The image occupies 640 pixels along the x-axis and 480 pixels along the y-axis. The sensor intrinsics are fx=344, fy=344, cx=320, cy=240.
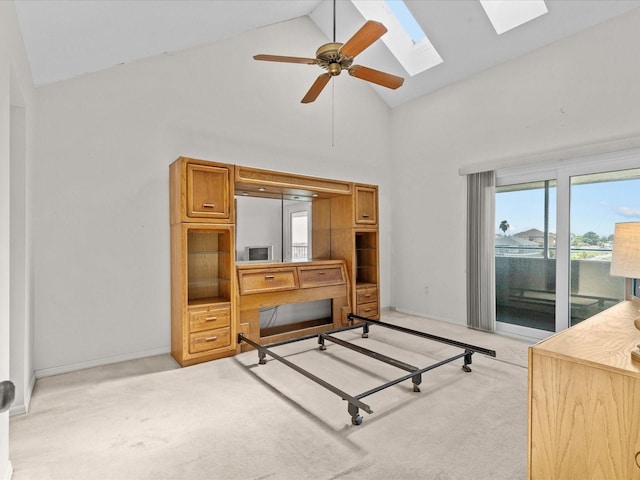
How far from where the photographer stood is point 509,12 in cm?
386

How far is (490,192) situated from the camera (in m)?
4.43

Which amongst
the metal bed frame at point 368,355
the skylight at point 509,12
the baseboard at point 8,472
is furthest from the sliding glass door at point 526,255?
the baseboard at point 8,472

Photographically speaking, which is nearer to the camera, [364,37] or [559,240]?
[364,37]

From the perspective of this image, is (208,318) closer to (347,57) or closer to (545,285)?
(347,57)

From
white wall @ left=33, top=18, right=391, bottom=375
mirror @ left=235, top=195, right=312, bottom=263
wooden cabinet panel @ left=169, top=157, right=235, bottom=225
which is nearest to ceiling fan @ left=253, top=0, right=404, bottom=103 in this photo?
wooden cabinet panel @ left=169, top=157, right=235, bottom=225

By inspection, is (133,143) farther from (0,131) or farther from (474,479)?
(474,479)

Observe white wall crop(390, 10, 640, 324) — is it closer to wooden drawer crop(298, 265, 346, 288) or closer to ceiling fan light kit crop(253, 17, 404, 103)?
wooden drawer crop(298, 265, 346, 288)

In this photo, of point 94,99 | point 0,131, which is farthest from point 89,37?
point 0,131

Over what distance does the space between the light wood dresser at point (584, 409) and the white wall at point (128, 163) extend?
3484mm

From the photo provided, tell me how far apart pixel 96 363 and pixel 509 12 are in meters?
5.75

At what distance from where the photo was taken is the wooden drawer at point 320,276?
4.28m

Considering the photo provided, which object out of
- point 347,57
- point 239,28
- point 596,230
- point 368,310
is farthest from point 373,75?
point 368,310

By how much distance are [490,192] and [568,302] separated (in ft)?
5.08

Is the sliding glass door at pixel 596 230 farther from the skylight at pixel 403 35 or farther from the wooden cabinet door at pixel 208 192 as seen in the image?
the wooden cabinet door at pixel 208 192
